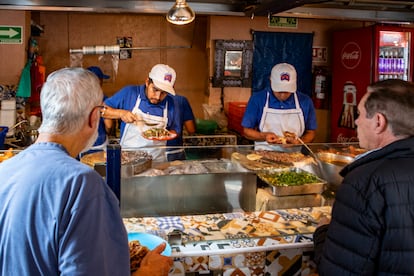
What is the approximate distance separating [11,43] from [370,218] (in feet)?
16.0

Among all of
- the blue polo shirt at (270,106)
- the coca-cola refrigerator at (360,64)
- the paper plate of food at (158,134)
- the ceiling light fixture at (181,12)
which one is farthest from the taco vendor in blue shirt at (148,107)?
the coca-cola refrigerator at (360,64)

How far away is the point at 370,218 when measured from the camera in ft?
5.31

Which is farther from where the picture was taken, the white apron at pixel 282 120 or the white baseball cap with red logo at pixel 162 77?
the white apron at pixel 282 120

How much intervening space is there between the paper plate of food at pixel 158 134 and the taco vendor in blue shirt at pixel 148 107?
135mm

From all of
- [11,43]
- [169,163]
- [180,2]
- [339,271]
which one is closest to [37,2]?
[11,43]

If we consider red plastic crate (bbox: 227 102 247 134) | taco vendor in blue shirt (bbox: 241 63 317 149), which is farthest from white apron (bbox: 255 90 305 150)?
red plastic crate (bbox: 227 102 247 134)

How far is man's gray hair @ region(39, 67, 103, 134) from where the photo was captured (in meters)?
1.41

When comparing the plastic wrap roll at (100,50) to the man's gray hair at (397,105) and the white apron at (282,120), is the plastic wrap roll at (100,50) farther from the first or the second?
the man's gray hair at (397,105)

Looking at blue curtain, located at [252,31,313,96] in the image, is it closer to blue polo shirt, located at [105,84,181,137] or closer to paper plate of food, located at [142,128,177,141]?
blue polo shirt, located at [105,84,181,137]

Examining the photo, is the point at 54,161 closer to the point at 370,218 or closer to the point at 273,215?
the point at 370,218

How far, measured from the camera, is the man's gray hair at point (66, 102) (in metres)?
1.41

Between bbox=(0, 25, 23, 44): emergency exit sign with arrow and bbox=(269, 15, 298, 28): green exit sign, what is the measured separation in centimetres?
328

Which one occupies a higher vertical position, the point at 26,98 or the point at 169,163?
the point at 26,98

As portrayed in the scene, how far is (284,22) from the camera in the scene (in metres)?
6.23
